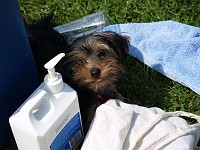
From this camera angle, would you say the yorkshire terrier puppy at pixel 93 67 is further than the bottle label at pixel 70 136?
Yes

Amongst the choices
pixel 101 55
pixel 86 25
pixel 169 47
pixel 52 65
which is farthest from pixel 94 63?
pixel 86 25

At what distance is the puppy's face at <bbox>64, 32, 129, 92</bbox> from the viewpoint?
2.79m

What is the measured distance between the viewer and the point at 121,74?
9.73 feet

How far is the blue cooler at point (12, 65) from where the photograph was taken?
2.62 m

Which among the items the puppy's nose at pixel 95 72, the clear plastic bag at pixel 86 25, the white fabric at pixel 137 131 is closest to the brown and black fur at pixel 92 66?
the puppy's nose at pixel 95 72

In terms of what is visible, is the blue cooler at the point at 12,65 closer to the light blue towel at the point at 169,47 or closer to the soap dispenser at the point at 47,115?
the soap dispenser at the point at 47,115

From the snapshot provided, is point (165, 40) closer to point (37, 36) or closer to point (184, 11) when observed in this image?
point (184, 11)

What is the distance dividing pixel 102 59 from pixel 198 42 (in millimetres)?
1169

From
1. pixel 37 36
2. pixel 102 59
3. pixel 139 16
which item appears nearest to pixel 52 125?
pixel 102 59

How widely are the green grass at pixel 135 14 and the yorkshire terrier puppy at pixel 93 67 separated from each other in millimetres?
476

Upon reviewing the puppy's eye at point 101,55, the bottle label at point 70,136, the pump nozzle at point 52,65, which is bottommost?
the bottle label at point 70,136

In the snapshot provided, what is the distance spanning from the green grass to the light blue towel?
0.08 m

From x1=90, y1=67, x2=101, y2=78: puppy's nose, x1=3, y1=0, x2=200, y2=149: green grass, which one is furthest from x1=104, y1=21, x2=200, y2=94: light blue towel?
x1=90, y1=67, x2=101, y2=78: puppy's nose

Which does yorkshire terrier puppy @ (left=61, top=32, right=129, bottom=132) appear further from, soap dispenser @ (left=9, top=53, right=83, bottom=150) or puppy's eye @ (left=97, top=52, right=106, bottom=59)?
soap dispenser @ (left=9, top=53, right=83, bottom=150)
